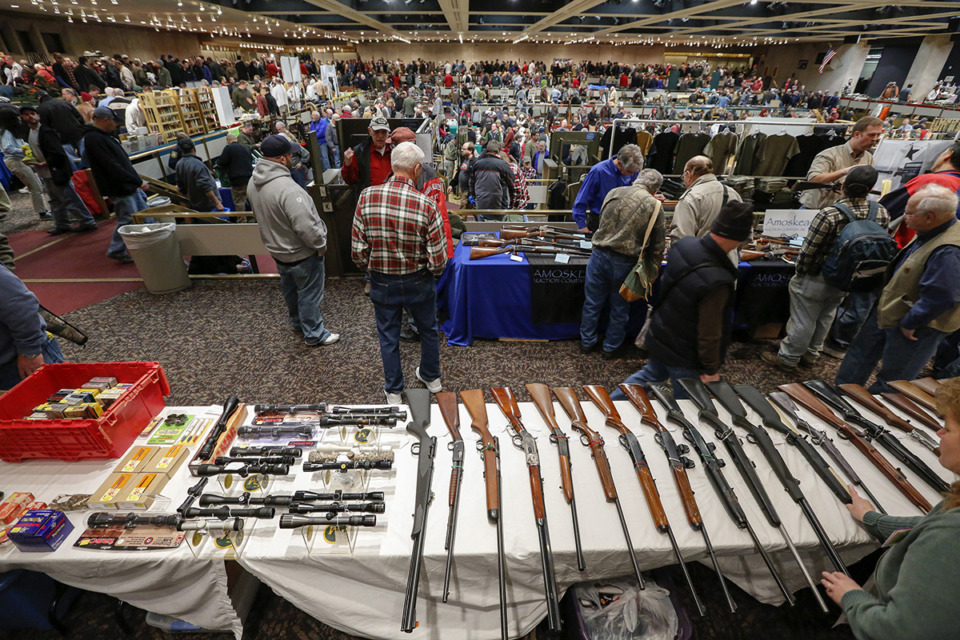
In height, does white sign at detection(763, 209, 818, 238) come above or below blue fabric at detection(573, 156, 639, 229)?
below

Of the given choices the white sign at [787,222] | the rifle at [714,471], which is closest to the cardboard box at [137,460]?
the rifle at [714,471]

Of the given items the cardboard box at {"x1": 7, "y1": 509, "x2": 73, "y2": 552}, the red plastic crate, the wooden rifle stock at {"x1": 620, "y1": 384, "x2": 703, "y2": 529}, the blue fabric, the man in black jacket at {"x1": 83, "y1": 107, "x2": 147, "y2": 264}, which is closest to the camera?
the cardboard box at {"x1": 7, "y1": 509, "x2": 73, "y2": 552}

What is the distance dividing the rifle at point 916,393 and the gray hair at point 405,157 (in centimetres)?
319

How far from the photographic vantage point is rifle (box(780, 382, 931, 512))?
185 cm

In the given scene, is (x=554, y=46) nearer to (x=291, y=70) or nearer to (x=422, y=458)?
(x=291, y=70)

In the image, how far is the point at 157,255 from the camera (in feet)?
17.0

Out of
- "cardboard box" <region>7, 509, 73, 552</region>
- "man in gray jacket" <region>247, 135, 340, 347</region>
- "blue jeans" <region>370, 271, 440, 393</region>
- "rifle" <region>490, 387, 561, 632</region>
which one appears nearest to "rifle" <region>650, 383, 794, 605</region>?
"rifle" <region>490, 387, 561, 632</region>

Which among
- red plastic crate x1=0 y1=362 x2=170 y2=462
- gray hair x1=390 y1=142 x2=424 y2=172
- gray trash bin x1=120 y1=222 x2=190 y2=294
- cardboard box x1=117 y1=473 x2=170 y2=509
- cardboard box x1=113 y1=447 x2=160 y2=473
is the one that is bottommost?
gray trash bin x1=120 y1=222 x2=190 y2=294

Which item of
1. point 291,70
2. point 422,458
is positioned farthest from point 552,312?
point 291,70

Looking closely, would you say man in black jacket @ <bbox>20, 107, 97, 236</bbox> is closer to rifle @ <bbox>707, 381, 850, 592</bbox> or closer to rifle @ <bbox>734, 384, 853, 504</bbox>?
rifle @ <bbox>707, 381, 850, 592</bbox>

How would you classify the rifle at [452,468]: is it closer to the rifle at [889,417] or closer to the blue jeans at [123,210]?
the rifle at [889,417]

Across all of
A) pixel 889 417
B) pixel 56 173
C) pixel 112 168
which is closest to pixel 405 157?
pixel 889 417

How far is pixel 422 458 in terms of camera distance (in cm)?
196

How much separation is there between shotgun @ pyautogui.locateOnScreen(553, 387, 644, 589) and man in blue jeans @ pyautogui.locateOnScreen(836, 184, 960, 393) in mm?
2305
